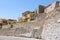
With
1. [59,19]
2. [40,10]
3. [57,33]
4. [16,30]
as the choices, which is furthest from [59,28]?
[40,10]

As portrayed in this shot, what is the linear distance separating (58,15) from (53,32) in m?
0.89

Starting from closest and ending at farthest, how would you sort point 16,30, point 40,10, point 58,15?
point 58,15 → point 16,30 → point 40,10

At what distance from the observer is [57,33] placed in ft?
16.3

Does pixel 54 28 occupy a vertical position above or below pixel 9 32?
above

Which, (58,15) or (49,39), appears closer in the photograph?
(49,39)

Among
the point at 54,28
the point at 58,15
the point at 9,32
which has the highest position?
the point at 58,15

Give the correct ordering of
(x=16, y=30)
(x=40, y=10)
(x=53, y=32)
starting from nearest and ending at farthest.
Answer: (x=53, y=32)
(x=16, y=30)
(x=40, y=10)

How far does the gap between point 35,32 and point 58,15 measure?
2045 millimetres

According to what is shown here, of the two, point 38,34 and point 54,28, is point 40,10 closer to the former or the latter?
point 38,34

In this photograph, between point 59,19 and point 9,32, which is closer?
point 59,19

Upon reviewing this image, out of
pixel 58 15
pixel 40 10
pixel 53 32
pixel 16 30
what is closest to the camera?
pixel 53 32

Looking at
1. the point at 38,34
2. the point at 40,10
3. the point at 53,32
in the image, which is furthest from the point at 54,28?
the point at 40,10

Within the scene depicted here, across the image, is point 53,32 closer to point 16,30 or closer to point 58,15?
point 58,15

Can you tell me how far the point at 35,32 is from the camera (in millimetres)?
7465
